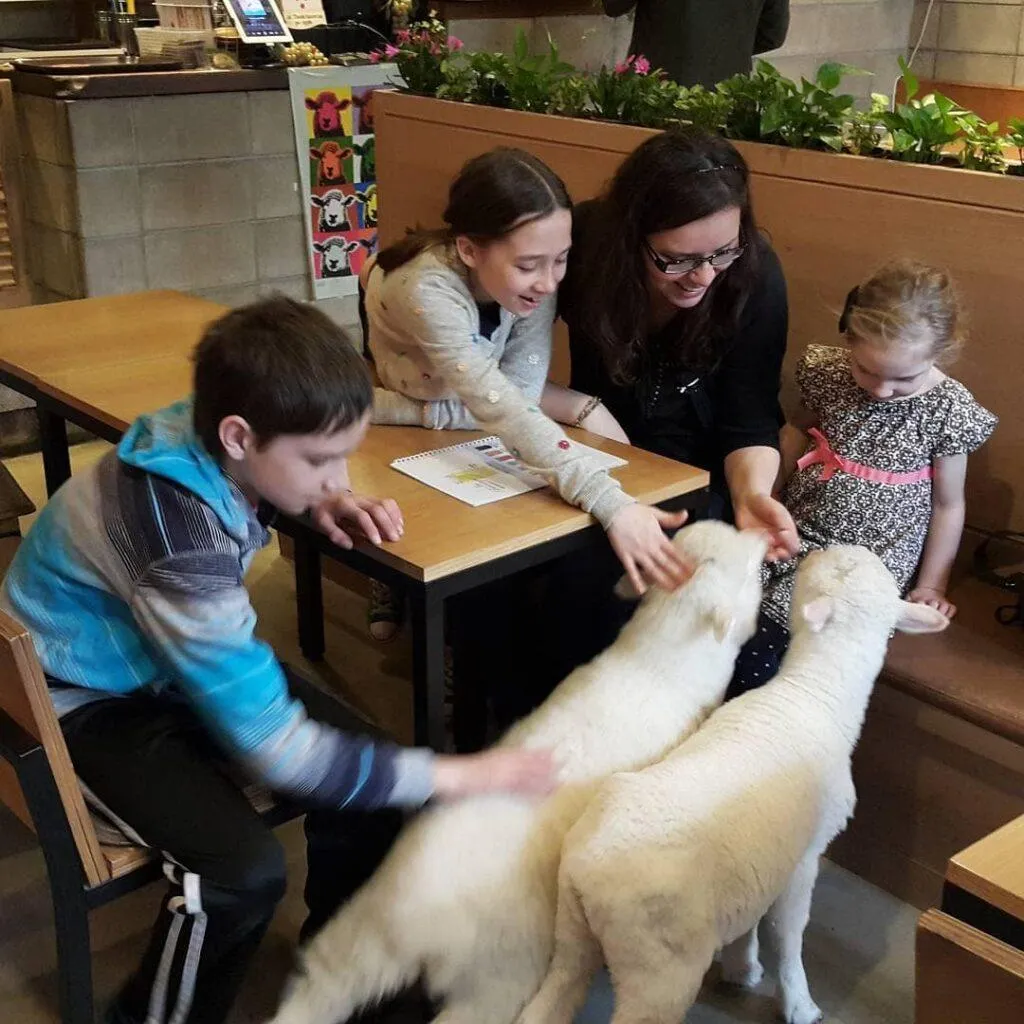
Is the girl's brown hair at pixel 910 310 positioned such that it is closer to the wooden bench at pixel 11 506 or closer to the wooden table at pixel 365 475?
the wooden table at pixel 365 475

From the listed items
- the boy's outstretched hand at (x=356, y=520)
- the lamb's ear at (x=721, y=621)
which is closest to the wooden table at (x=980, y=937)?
the lamb's ear at (x=721, y=621)

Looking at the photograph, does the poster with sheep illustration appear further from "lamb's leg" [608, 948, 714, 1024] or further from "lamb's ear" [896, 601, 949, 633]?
"lamb's leg" [608, 948, 714, 1024]

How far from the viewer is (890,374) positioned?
83.1 inches

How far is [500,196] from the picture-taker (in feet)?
6.51

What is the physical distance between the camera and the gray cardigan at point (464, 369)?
1.92 m

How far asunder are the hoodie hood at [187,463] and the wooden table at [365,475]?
0.85ft

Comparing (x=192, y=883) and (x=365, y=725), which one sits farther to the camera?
(x=365, y=725)

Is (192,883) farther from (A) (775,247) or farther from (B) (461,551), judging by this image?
(A) (775,247)

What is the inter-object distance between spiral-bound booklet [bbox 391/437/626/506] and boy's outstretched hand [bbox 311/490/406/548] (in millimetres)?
161

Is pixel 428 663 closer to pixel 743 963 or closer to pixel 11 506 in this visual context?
pixel 743 963

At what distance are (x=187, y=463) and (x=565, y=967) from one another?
81 centimetres

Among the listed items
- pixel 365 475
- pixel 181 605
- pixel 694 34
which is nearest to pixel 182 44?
pixel 694 34

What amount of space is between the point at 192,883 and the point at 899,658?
3.98 ft

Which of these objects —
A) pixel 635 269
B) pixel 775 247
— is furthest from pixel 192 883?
pixel 775 247
